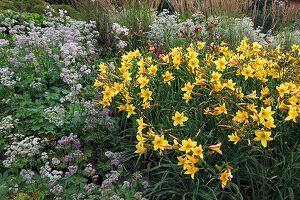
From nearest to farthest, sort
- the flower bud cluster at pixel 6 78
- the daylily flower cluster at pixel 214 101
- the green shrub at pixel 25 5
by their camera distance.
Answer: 1. the daylily flower cluster at pixel 214 101
2. the flower bud cluster at pixel 6 78
3. the green shrub at pixel 25 5

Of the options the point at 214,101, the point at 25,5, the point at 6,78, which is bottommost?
the point at 214,101

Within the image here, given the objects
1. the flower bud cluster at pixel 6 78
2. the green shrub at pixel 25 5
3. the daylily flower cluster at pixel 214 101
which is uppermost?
the green shrub at pixel 25 5

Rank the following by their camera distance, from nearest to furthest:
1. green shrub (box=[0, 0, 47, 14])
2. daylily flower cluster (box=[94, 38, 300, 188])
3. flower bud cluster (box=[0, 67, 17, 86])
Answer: daylily flower cluster (box=[94, 38, 300, 188]) < flower bud cluster (box=[0, 67, 17, 86]) < green shrub (box=[0, 0, 47, 14])

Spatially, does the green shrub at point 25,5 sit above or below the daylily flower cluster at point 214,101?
above

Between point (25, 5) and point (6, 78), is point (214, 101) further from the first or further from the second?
point (25, 5)

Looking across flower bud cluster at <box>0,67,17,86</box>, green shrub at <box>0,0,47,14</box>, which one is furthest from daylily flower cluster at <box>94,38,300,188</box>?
green shrub at <box>0,0,47,14</box>

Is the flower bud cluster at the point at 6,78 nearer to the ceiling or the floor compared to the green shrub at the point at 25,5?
nearer to the floor

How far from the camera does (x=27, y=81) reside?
10.9 ft

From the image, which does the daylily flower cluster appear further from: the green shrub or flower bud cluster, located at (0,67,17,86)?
the green shrub

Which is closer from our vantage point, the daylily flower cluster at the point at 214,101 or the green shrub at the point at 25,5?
the daylily flower cluster at the point at 214,101

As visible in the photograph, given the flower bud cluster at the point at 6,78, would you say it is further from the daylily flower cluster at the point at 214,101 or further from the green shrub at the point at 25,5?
the green shrub at the point at 25,5

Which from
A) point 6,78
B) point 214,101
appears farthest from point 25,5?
point 214,101

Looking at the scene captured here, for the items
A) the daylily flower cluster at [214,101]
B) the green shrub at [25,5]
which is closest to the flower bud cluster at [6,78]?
the daylily flower cluster at [214,101]

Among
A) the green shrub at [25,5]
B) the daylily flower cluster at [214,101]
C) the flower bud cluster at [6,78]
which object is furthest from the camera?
the green shrub at [25,5]
